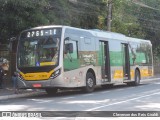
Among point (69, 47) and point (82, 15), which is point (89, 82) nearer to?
point (69, 47)

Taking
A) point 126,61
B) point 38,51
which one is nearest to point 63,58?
point 38,51

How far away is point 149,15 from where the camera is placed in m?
47.5

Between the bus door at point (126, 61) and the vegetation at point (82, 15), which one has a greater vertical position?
the vegetation at point (82, 15)

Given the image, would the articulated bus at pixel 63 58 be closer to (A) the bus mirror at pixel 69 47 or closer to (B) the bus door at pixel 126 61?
(A) the bus mirror at pixel 69 47

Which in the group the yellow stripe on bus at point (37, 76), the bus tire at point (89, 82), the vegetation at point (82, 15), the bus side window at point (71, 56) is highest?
the vegetation at point (82, 15)

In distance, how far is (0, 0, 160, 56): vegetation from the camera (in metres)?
21.8

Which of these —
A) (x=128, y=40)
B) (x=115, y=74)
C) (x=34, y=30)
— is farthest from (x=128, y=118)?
(x=128, y=40)

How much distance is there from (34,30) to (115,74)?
6.66 m

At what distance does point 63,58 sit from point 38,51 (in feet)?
4.35

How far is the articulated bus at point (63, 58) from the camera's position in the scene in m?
18.9

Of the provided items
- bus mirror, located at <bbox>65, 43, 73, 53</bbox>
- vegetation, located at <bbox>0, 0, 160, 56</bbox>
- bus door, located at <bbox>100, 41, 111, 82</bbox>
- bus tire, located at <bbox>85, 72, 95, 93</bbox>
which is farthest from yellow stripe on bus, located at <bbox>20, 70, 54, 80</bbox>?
bus door, located at <bbox>100, 41, 111, 82</bbox>

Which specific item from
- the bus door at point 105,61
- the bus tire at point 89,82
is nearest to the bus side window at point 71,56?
the bus tire at point 89,82

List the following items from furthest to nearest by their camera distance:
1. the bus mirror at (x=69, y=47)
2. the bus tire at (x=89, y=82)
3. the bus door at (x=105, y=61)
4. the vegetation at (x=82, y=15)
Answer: the bus door at (x=105, y=61)
the vegetation at (x=82, y=15)
the bus tire at (x=89, y=82)
the bus mirror at (x=69, y=47)

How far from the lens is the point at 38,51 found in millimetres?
19375
